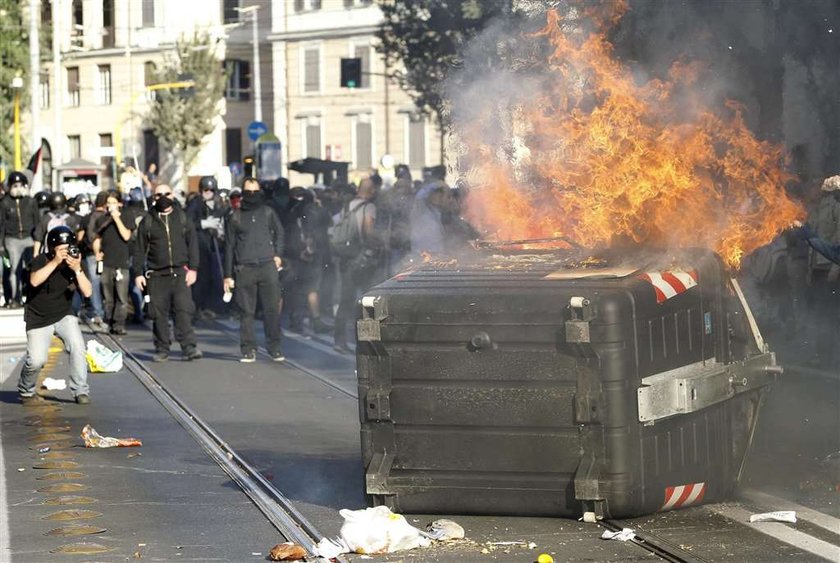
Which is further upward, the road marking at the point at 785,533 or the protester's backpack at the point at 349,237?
the protester's backpack at the point at 349,237

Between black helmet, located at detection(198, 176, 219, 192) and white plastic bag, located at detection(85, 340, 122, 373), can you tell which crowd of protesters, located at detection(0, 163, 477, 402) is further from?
white plastic bag, located at detection(85, 340, 122, 373)

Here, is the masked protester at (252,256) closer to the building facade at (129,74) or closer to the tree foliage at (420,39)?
the building facade at (129,74)

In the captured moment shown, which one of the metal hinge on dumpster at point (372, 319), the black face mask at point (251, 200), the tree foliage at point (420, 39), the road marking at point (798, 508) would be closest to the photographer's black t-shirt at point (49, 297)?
the black face mask at point (251, 200)

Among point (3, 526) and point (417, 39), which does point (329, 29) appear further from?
point (3, 526)

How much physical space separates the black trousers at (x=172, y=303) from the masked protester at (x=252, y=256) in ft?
1.94

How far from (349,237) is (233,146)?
53870 millimetres

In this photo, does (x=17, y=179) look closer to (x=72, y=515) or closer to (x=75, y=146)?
(x=72, y=515)

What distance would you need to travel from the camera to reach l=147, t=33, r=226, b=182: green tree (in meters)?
60.7

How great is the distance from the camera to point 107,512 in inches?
343

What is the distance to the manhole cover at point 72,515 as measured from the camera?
8.56 meters

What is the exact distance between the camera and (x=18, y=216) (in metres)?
23.6

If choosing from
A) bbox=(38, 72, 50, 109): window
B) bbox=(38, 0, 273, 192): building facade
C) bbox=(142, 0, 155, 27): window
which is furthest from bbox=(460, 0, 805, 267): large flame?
bbox=(38, 72, 50, 109): window

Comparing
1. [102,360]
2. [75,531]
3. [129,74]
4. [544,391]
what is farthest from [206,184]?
[129,74]

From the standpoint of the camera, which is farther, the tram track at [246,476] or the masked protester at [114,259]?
the masked protester at [114,259]
